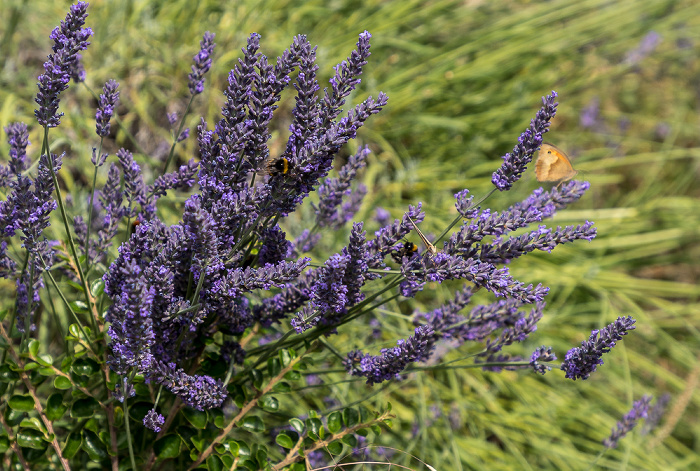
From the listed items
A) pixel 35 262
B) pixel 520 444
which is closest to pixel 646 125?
pixel 520 444

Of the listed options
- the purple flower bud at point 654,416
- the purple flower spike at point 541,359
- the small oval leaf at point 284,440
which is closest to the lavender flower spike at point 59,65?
the small oval leaf at point 284,440

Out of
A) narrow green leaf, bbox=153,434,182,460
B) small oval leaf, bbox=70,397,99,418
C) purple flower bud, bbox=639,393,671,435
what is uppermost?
purple flower bud, bbox=639,393,671,435

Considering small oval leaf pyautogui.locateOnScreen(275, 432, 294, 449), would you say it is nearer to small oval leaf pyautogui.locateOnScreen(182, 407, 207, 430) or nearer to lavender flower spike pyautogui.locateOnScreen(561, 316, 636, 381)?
small oval leaf pyautogui.locateOnScreen(182, 407, 207, 430)

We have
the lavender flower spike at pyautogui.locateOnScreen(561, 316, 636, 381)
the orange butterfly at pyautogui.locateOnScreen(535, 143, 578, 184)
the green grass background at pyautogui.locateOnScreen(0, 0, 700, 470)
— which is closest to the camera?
the lavender flower spike at pyautogui.locateOnScreen(561, 316, 636, 381)

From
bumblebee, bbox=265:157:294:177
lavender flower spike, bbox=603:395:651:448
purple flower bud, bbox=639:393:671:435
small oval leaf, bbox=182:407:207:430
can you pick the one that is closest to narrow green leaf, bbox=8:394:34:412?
small oval leaf, bbox=182:407:207:430

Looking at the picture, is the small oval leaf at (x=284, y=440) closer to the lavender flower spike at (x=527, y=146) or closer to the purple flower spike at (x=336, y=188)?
the purple flower spike at (x=336, y=188)

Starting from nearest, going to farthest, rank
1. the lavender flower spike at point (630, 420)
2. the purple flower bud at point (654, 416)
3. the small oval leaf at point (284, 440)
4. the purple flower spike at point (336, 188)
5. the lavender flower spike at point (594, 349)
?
the lavender flower spike at point (594, 349)
the small oval leaf at point (284, 440)
the purple flower spike at point (336, 188)
the lavender flower spike at point (630, 420)
the purple flower bud at point (654, 416)
